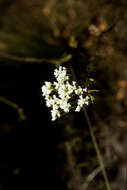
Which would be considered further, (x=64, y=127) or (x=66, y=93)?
(x=64, y=127)

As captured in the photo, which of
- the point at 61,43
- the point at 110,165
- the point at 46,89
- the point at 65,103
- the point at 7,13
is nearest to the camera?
the point at 65,103

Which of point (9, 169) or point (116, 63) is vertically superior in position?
point (116, 63)

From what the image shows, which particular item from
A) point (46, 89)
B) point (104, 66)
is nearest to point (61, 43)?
point (104, 66)

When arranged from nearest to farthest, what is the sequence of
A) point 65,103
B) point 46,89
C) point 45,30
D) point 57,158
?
point 65,103
point 46,89
point 57,158
point 45,30

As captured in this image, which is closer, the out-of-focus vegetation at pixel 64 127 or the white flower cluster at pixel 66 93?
the white flower cluster at pixel 66 93

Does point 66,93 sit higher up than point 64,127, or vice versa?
point 64,127

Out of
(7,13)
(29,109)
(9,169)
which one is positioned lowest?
(9,169)

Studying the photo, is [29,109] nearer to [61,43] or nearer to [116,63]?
[61,43]

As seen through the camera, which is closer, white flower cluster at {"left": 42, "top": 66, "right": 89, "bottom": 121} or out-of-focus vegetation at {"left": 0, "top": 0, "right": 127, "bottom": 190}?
white flower cluster at {"left": 42, "top": 66, "right": 89, "bottom": 121}

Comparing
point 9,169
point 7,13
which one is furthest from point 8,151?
point 7,13

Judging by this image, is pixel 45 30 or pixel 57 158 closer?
pixel 57 158
